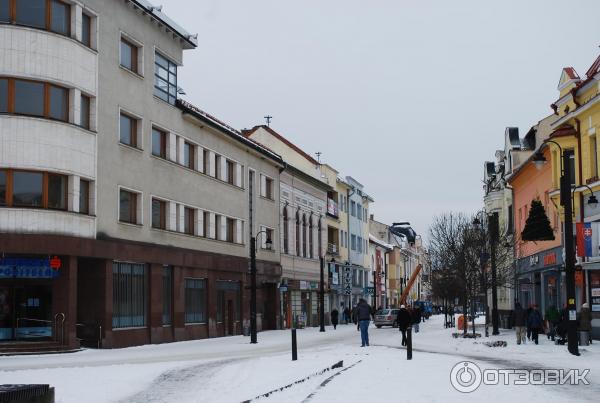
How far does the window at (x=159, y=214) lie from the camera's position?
3931 centimetres

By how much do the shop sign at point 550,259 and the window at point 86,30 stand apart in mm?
22992

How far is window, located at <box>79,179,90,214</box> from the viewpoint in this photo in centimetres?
3297

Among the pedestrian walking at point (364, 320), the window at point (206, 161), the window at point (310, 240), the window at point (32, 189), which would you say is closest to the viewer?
the window at point (32, 189)

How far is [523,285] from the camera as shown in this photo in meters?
52.1

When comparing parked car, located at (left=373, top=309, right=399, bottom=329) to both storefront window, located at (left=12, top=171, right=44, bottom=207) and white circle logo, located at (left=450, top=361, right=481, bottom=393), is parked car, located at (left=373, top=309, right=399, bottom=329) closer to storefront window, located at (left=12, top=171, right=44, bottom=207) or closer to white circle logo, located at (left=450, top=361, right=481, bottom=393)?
storefront window, located at (left=12, top=171, right=44, bottom=207)

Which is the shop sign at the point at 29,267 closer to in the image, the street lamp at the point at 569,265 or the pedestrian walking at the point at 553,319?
the street lamp at the point at 569,265

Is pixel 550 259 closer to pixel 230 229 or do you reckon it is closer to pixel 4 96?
pixel 230 229

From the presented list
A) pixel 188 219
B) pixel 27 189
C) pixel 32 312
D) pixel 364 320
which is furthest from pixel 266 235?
pixel 27 189

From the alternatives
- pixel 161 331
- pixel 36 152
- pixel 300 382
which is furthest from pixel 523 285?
pixel 300 382

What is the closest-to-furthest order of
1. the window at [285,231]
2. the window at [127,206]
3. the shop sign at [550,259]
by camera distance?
the window at [127,206] → the shop sign at [550,259] → the window at [285,231]

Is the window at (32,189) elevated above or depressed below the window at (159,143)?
below

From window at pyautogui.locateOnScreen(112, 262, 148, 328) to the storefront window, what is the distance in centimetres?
507

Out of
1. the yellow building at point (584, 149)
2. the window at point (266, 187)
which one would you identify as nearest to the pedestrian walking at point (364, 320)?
the yellow building at point (584, 149)

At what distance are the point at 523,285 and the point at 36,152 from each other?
1227 inches
